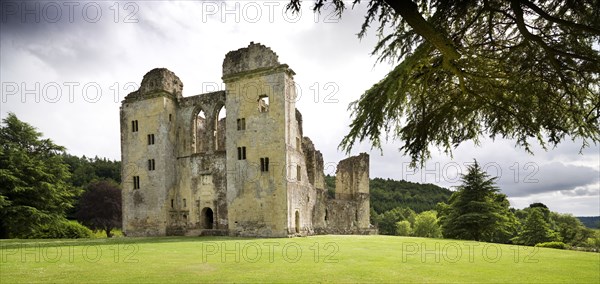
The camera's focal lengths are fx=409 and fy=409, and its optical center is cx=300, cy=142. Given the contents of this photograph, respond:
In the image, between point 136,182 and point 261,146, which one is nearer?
point 261,146

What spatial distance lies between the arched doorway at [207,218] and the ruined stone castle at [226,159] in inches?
2.7

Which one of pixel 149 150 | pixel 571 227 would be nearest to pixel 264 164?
pixel 149 150

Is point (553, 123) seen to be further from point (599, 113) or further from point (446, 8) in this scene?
point (446, 8)

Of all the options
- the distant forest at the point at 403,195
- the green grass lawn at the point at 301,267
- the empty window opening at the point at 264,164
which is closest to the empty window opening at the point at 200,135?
the empty window opening at the point at 264,164

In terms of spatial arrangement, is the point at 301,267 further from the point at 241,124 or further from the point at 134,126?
the point at 134,126

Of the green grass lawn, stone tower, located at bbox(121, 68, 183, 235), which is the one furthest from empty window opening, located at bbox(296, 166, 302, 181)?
the green grass lawn

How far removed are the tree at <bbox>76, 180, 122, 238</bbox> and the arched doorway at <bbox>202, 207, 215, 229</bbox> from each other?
20.6 metres

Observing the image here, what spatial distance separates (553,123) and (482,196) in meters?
21.0

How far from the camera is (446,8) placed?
6695 millimetres

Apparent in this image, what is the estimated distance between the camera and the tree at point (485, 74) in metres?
6.42

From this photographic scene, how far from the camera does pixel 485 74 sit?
7285 millimetres

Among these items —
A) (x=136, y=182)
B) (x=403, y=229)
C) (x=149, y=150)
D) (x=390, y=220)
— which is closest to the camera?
Answer: (x=149, y=150)

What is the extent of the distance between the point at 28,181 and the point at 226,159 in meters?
13.5

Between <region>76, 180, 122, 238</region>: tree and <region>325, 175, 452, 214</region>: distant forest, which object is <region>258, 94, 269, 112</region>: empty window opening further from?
<region>325, 175, 452, 214</region>: distant forest
